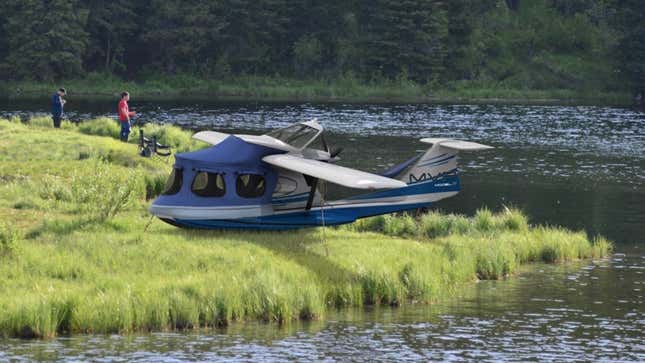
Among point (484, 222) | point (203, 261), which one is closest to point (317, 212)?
point (203, 261)

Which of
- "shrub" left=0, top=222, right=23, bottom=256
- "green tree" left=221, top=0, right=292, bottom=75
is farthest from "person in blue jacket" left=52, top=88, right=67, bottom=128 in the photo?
"green tree" left=221, top=0, right=292, bottom=75

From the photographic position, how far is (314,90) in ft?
364

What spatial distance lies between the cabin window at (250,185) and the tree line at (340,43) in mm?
84059

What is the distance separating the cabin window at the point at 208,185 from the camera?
2733 cm

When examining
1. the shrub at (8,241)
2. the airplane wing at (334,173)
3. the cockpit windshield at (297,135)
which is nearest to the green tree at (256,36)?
the cockpit windshield at (297,135)

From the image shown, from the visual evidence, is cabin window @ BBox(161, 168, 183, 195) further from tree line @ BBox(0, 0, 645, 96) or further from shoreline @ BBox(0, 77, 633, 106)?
tree line @ BBox(0, 0, 645, 96)

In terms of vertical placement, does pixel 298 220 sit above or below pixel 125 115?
below

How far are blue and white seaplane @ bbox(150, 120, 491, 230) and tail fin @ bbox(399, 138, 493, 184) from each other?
76 cm

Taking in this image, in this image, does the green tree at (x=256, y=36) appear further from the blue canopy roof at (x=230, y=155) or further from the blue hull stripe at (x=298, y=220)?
the blue canopy roof at (x=230, y=155)

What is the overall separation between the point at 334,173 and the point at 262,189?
97.5 inches

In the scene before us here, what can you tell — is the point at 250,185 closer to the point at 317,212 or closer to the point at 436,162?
the point at 317,212

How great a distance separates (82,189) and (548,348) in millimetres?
13518

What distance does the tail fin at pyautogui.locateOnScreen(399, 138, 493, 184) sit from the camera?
30.4 meters

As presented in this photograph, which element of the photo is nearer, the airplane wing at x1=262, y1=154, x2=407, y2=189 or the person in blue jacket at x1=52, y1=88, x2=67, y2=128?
the airplane wing at x1=262, y1=154, x2=407, y2=189
